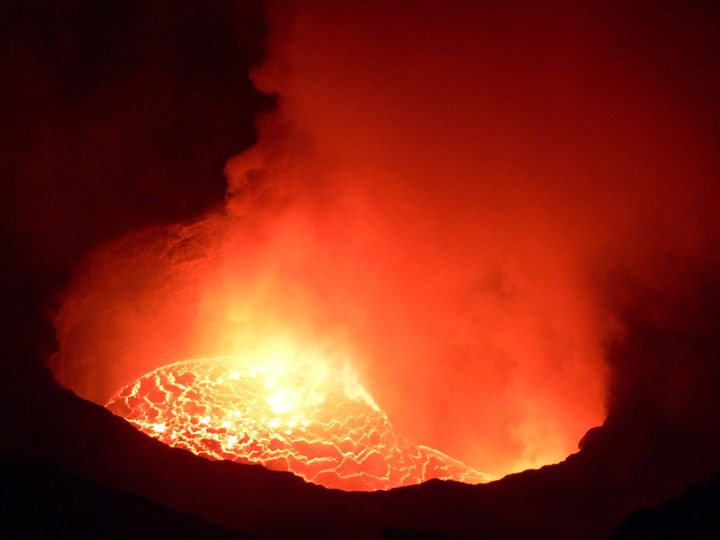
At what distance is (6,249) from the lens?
25.1 ft

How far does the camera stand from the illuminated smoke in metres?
9.32

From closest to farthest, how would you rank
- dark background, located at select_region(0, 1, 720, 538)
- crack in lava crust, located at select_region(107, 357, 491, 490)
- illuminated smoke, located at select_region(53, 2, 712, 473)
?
dark background, located at select_region(0, 1, 720, 538) < crack in lava crust, located at select_region(107, 357, 491, 490) < illuminated smoke, located at select_region(53, 2, 712, 473)

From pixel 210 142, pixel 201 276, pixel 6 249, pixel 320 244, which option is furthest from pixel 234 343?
pixel 6 249

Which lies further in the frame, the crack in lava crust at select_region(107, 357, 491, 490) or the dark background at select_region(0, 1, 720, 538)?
the crack in lava crust at select_region(107, 357, 491, 490)

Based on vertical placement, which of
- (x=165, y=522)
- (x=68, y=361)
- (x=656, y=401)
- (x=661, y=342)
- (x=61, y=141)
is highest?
(x=61, y=141)

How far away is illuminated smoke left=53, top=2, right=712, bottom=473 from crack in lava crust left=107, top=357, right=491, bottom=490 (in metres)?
1.20

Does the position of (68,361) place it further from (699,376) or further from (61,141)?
(699,376)

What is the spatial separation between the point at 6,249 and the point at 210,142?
11.0 ft

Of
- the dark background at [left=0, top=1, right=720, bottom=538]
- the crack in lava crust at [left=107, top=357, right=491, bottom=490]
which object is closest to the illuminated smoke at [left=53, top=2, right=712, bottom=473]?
the dark background at [left=0, top=1, right=720, bottom=538]

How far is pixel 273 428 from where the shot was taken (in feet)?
28.3

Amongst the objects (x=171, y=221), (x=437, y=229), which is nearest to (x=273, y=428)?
(x=171, y=221)

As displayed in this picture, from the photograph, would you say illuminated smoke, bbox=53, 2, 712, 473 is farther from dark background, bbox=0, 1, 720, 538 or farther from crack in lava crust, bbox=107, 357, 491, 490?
crack in lava crust, bbox=107, 357, 491, 490

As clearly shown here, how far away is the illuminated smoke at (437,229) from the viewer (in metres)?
9.32

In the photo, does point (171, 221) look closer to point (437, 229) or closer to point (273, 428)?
point (273, 428)
